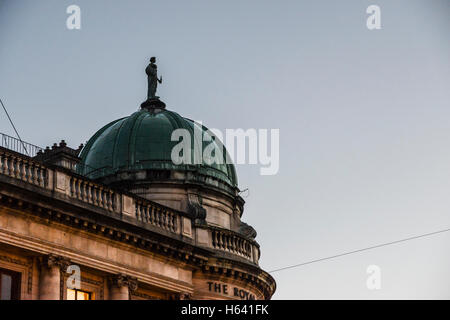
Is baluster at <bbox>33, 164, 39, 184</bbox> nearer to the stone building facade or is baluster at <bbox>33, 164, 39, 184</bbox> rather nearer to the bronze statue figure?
the stone building facade

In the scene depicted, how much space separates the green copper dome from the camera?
45781mm

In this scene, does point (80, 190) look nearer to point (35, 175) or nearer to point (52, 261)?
point (35, 175)

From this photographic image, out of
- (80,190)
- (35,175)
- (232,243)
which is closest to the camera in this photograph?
(35,175)

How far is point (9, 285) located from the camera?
3353cm

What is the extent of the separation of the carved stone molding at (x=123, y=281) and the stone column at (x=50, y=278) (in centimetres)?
273

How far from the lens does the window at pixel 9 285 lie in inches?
1307

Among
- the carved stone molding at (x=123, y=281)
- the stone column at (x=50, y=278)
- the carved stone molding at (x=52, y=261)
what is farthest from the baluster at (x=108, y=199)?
the stone column at (x=50, y=278)

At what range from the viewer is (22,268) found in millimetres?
33875

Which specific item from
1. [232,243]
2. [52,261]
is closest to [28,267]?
[52,261]

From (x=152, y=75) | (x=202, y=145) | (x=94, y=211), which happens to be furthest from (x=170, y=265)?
(x=152, y=75)

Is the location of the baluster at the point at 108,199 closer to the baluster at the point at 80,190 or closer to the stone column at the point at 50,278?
the baluster at the point at 80,190

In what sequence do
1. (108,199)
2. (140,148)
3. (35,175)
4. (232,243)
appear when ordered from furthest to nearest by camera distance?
(140,148)
(232,243)
(108,199)
(35,175)

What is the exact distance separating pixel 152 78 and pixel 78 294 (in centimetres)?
1600

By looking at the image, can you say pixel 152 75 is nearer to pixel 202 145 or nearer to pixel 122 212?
pixel 202 145
